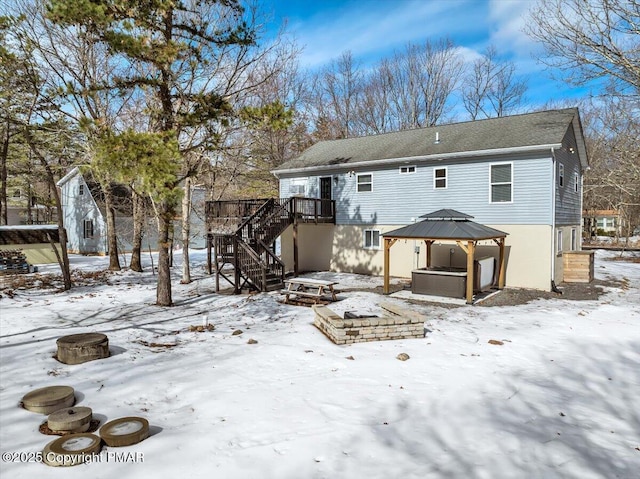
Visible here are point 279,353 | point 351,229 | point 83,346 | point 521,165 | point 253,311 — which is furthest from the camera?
point 351,229

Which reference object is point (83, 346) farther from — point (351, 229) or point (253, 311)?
point (351, 229)

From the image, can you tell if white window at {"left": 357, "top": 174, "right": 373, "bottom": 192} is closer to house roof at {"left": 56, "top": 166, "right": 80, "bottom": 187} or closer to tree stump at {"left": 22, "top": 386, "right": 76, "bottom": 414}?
tree stump at {"left": 22, "top": 386, "right": 76, "bottom": 414}

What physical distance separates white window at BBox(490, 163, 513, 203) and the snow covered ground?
5.30m

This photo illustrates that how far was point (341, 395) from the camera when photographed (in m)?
5.48

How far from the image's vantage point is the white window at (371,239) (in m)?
17.2

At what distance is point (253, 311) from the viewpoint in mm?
10727

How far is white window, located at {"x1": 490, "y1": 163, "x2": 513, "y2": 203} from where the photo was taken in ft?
45.5

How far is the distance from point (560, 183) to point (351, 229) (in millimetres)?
8185

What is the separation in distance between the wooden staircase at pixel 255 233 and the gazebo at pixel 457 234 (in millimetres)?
4286

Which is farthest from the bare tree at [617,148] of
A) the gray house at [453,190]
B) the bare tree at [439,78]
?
the bare tree at [439,78]

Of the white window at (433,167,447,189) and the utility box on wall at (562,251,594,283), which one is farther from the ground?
the white window at (433,167,447,189)

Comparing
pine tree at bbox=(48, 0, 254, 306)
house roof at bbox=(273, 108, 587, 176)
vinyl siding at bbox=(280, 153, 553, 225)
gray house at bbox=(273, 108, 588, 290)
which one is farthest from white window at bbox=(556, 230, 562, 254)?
pine tree at bbox=(48, 0, 254, 306)

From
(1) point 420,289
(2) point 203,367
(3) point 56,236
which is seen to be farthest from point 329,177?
(3) point 56,236

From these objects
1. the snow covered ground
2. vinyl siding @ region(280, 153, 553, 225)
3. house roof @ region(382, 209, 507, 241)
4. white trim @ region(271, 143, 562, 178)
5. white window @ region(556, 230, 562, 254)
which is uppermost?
white trim @ region(271, 143, 562, 178)
